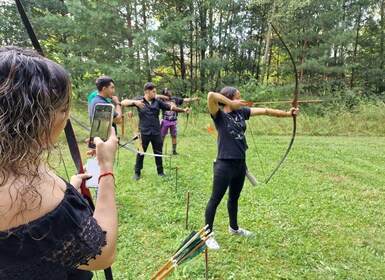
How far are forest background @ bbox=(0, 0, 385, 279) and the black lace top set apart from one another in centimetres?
141

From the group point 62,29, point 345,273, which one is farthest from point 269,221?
point 62,29

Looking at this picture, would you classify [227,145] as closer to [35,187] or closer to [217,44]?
[35,187]

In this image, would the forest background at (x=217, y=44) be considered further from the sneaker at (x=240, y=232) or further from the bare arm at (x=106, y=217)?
the bare arm at (x=106, y=217)

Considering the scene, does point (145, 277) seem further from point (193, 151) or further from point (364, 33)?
point (364, 33)

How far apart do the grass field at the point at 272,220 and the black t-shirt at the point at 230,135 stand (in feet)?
3.29

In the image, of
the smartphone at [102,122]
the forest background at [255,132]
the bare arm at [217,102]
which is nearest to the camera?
the smartphone at [102,122]

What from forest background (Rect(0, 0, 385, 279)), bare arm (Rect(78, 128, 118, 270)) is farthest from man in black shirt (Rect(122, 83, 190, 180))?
bare arm (Rect(78, 128, 118, 270))

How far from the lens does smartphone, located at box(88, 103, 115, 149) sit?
1.12 m

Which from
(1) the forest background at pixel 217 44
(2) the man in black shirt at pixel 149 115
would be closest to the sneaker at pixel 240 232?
(2) the man in black shirt at pixel 149 115

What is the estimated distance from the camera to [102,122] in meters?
1.17

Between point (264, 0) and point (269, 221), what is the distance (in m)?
15.0

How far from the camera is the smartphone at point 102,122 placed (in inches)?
44.3

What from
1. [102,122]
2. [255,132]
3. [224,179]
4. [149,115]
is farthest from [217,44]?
[102,122]

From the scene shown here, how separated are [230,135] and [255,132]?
7900mm
